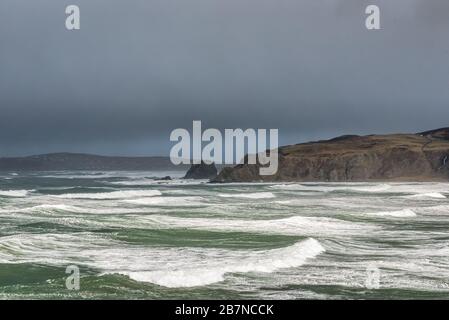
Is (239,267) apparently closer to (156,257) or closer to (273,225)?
(156,257)

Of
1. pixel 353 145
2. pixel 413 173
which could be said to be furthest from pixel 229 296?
pixel 353 145

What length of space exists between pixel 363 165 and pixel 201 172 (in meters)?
32.3

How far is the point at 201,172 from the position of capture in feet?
423

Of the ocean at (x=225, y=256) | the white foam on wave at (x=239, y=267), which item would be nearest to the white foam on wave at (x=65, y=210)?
the ocean at (x=225, y=256)

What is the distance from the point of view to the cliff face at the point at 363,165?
105375 mm

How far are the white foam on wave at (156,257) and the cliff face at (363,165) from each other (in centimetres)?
8317

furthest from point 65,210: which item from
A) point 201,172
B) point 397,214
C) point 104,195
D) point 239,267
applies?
point 201,172

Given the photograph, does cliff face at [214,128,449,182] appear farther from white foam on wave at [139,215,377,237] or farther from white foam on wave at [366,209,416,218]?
white foam on wave at [139,215,377,237]

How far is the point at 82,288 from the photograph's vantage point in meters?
16.6

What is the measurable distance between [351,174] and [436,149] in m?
13.1

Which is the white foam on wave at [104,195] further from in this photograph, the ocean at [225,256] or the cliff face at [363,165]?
Answer: the cliff face at [363,165]

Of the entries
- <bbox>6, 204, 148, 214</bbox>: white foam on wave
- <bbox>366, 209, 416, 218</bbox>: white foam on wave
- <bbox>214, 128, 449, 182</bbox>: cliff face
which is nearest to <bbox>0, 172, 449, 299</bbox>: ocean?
<bbox>366, 209, 416, 218</bbox>: white foam on wave

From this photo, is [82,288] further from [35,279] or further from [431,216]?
[431,216]

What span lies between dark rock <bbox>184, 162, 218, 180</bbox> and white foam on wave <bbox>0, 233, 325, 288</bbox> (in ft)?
332
